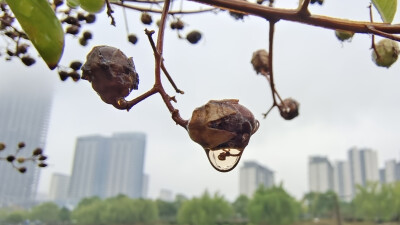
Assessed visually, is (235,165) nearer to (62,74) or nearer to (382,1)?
(382,1)

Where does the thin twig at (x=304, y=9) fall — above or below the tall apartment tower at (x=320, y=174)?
below

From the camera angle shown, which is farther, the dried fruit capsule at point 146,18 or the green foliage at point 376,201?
the green foliage at point 376,201

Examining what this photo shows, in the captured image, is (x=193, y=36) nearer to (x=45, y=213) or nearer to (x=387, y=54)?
(x=387, y=54)

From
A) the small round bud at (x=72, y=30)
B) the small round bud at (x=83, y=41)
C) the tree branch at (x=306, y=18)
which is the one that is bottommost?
the tree branch at (x=306, y=18)

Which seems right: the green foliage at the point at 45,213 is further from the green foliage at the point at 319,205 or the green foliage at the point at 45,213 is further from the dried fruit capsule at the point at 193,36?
the dried fruit capsule at the point at 193,36

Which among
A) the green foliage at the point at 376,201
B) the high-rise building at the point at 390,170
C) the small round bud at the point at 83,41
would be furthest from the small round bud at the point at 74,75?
the high-rise building at the point at 390,170

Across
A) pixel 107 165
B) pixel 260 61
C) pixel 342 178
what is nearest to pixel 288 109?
pixel 260 61

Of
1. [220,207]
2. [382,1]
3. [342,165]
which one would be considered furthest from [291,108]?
[342,165]
